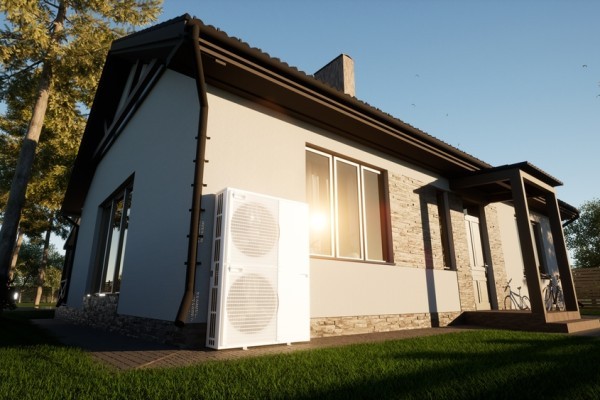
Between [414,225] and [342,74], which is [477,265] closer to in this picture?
[414,225]

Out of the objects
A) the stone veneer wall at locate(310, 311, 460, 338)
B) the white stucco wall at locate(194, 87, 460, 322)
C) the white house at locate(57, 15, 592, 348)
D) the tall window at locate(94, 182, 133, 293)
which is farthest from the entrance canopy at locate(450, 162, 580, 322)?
the tall window at locate(94, 182, 133, 293)

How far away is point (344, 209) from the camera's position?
680cm

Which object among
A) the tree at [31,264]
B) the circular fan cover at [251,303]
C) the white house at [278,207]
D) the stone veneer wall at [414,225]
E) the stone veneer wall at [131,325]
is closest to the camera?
the circular fan cover at [251,303]

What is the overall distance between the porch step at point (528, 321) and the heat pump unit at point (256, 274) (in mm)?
4570

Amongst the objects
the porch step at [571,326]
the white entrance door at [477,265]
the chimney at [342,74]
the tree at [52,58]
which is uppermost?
the tree at [52,58]

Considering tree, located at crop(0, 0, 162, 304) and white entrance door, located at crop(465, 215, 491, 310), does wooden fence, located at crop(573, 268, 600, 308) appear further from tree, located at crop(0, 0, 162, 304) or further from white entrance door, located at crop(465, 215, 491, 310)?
tree, located at crop(0, 0, 162, 304)

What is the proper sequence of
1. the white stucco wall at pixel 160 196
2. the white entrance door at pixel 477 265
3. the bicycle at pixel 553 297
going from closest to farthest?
the white stucco wall at pixel 160 196 → the white entrance door at pixel 477 265 → the bicycle at pixel 553 297

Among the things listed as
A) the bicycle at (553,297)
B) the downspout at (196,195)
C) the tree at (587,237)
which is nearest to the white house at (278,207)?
the downspout at (196,195)

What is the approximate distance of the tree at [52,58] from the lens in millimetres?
9922

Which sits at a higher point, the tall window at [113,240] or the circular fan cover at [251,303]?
the tall window at [113,240]

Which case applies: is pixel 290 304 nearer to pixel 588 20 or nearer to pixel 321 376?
pixel 321 376

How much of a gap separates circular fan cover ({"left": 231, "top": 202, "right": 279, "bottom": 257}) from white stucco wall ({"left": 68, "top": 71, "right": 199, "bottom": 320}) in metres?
0.81

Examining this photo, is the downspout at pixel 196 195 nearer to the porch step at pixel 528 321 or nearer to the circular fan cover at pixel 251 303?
the circular fan cover at pixel 251 303

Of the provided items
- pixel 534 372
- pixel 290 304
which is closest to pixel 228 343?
pixel 290 304
